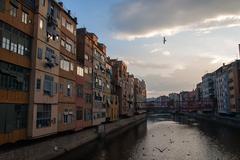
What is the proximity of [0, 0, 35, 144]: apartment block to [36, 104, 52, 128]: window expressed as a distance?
2.57 m

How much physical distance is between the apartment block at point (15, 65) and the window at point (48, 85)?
4247mm

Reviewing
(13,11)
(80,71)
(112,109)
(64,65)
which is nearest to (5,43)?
(13,11)

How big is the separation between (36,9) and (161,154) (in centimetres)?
3053

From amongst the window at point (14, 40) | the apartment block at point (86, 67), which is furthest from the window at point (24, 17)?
the apartment block at point (86, 67)

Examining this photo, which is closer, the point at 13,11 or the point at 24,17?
the point at 13,11

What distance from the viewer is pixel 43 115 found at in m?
42.8

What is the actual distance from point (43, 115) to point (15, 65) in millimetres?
9783

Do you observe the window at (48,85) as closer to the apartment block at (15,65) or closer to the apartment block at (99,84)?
the apartment block at (15,65)

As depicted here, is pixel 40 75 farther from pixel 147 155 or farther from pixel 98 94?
pixel 98 94

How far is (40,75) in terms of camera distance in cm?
4156

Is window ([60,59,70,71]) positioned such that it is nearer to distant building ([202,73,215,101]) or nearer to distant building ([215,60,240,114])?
distant building ([215,60,240,114])

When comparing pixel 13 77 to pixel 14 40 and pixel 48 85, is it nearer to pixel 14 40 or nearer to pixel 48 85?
pixel 14 40

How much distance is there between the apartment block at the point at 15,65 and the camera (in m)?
33.6

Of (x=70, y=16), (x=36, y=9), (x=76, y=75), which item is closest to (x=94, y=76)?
(x=76, y=75)
